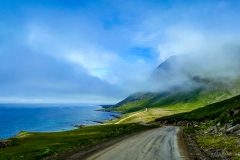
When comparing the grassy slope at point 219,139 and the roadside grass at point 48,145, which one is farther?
the roadside grass at point 48,145

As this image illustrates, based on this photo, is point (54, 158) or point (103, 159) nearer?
point (103, 159)

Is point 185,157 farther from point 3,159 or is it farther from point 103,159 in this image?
point 3,159

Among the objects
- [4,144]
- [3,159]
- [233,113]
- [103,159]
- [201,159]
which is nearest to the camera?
[201,159]

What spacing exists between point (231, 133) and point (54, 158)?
2876 cm

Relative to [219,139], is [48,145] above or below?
below

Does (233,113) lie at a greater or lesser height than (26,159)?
greater

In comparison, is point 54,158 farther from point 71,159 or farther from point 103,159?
point 103,159

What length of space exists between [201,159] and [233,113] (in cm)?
3125

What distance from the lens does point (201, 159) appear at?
22875mm

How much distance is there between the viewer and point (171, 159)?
23.4 metres

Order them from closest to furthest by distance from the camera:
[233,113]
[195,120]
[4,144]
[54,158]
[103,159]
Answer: [103,159]
[54,158]
[233,113]
[4,144]
[195,120]

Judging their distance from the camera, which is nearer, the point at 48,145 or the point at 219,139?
the point at 219,139

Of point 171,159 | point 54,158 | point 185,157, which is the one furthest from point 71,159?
point 185,157

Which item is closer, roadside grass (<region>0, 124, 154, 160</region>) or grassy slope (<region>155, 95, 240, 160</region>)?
grassy slope (<region>155, 95, 240, 160</region>)
